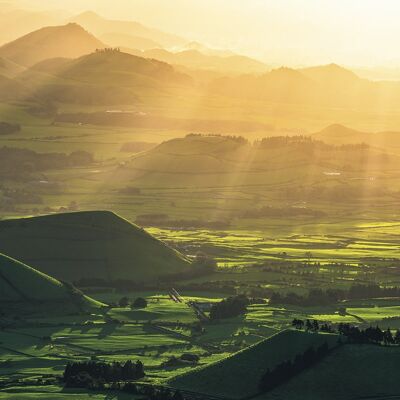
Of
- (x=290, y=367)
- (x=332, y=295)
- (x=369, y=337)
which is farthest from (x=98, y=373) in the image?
(x=332, y=295)

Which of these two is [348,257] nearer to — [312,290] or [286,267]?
[286,267]

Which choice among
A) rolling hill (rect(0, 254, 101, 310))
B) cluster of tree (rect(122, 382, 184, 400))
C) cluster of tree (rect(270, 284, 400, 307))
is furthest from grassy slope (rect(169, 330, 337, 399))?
cluster of tree (rect(270, 284, 400, 307))

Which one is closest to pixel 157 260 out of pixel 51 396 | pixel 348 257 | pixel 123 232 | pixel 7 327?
pixel 123 232

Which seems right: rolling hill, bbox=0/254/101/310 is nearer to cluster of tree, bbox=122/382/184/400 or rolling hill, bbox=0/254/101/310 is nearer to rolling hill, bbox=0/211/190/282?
rolling hill, bbox=0/211/190/282

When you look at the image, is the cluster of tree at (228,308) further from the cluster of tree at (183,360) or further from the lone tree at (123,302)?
the cluster of tree at (183,360)

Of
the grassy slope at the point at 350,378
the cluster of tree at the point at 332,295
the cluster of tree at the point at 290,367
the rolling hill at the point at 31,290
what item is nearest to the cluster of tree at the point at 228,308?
the cluster of tree at the point at 332,295
